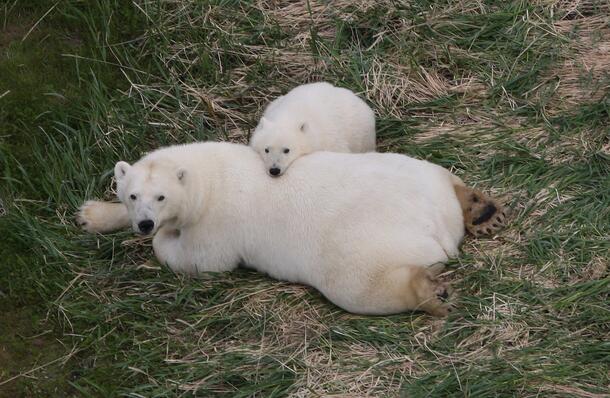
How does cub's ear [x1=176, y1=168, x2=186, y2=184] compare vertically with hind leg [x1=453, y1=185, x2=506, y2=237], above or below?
above

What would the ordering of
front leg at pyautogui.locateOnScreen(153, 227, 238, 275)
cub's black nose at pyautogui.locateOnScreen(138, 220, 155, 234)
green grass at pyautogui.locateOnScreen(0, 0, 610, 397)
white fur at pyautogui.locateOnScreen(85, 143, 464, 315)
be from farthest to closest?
front leg at pyautogui.locateOnScreen(153, 227, 238, 275), cub's black nose at pyautogui.locateOnScreen(138, 220, 155, 234), white fur at pyautogui.locateOnScreen(85, 143, 464, 315), green grass at pyautogui.locateOnScreen(0, 0, 610, 397)

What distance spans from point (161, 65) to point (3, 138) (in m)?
1.53

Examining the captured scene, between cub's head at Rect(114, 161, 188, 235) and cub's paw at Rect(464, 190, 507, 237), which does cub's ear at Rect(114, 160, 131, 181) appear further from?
cub's paw at Rect(464, 190, 507, 237)

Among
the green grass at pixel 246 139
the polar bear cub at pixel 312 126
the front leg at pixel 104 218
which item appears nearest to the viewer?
the green grass at pixel 246 139

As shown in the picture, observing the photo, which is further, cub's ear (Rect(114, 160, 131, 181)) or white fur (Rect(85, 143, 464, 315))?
cub's ear (Rect(114, 160, 131, 181))

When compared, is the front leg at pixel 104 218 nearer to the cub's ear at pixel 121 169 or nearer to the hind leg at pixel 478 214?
the cub's ear at pixel 121 169

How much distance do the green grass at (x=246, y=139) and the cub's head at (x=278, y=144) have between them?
30.2 inches

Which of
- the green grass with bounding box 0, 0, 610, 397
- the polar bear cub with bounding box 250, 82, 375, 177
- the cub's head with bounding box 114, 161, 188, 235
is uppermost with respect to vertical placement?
the cub's head with bounding box 114, 161, 188, 235

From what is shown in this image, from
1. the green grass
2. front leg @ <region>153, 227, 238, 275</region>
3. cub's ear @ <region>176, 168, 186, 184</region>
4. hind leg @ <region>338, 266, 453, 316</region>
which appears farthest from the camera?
front leg @ <region>153, 227, 238, 275</region>

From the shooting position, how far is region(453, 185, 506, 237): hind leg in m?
7.45

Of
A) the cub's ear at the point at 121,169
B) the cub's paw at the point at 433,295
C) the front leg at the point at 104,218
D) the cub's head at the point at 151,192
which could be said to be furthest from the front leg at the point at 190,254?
the cub's paw at the point at 433,295

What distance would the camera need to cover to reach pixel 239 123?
30.2ft

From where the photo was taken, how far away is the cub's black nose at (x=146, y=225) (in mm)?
6905

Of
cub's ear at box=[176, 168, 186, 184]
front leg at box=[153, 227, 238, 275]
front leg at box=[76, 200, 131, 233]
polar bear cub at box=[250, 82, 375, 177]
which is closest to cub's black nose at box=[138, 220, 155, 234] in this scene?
cub's ear at box=[176, 168, 186, 184]
